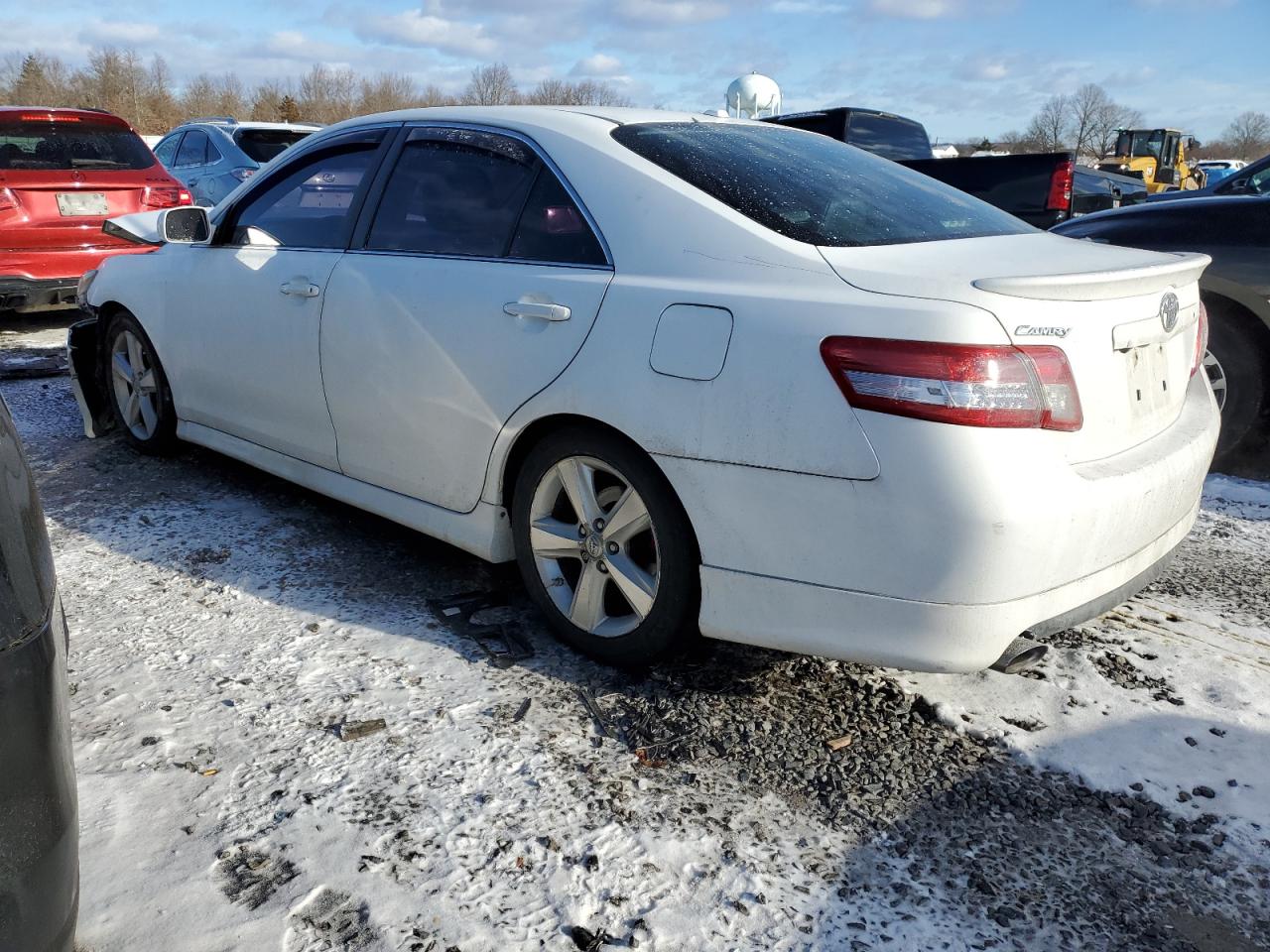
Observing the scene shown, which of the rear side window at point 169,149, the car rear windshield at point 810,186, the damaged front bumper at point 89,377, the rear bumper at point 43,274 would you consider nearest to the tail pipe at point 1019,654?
the car rear windshield at point 810,186

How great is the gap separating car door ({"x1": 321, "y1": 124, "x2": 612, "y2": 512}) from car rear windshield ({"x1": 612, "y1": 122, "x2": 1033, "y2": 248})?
368 millimetres

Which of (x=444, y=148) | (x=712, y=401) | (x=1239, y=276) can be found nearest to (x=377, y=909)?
(x=712, y=401)

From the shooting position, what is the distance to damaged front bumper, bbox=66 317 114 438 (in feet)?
Answer: 16.6

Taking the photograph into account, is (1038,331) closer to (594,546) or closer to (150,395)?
(594,546)

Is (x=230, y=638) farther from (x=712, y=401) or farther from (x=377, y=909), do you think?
(x=712, y=401)

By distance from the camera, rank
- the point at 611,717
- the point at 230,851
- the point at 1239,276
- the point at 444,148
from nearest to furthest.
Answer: the point at 230,851
the point at 611,717
the point at 444,148
the point at 1239,276

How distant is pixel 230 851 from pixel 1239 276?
4.92 metres

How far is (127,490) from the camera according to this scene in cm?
452

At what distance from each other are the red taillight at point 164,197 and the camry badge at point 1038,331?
306 inches

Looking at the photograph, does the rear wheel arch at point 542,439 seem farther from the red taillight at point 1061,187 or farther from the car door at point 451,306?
the red taillight at point 1061,187

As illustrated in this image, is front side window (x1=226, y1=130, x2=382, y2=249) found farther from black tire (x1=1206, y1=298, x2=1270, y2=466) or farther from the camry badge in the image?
black tire (x1=1206, y1=298, x2=1270, y2=466)

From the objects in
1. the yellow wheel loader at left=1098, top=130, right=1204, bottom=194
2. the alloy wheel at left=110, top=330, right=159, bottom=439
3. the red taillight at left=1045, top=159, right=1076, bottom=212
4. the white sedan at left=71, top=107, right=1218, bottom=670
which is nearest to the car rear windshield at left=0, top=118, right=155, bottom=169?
the alloy wheel at left=110, top=330, right=159, bottom=439

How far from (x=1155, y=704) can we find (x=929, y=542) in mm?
1091

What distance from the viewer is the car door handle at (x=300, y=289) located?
3648 millimetres
